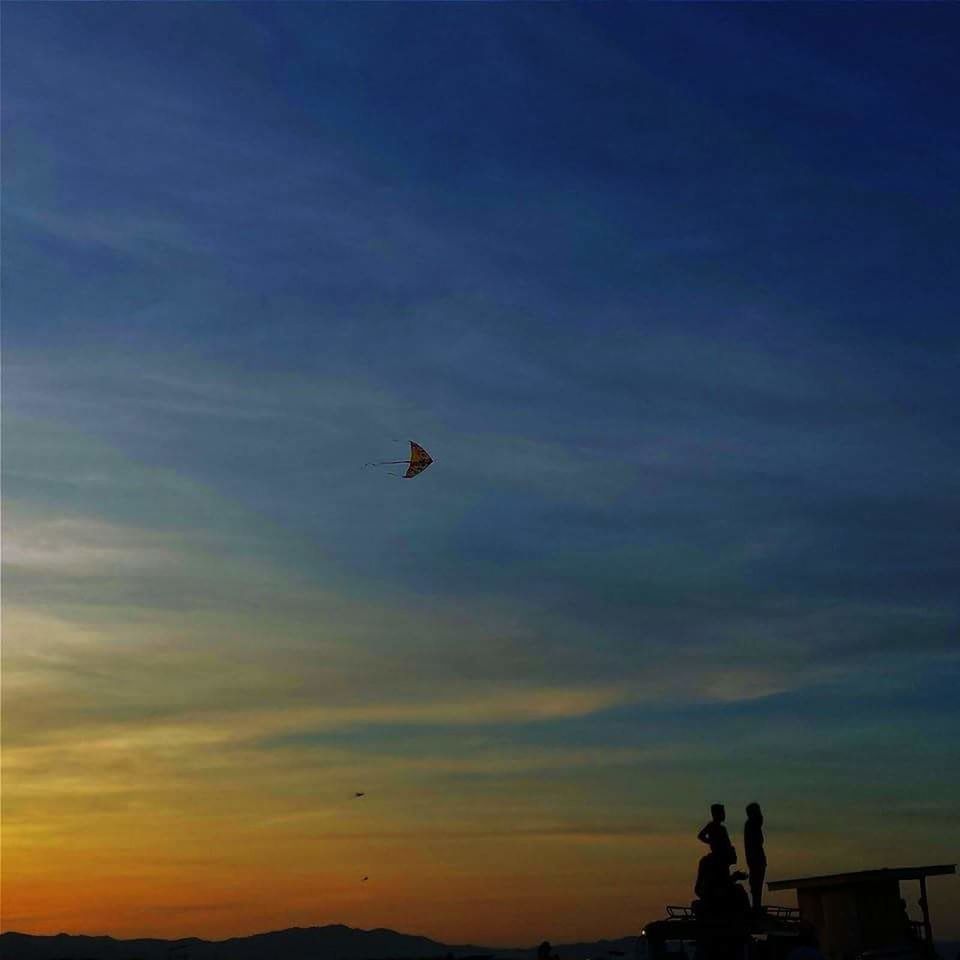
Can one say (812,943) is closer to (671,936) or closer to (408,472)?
(671,936)

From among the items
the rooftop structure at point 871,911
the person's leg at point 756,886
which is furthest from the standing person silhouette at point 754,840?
the rooftop structure at point 871,911

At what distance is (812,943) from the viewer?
2739 cm

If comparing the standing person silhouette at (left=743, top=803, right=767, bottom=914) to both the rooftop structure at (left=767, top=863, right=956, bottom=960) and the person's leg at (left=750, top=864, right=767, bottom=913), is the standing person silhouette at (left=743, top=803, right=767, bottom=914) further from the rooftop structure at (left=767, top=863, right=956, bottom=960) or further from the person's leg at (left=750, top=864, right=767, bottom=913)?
the rooftop structure at (left=767, top=863, right=956, bottom=960)

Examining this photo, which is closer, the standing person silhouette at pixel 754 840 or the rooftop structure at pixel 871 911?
the standing person silhouette at pixel 754 840

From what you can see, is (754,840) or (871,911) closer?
(754,840)

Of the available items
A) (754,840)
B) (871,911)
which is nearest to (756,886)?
(754,840)

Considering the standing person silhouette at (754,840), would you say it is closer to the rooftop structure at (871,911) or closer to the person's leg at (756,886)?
the person's leg at (756,886)

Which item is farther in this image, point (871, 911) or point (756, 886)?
point (871, 911)

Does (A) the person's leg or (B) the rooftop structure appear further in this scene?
(B) the rooftop structure

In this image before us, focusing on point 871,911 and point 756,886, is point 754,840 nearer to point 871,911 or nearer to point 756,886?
point 756,886

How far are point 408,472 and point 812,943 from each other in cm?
3953

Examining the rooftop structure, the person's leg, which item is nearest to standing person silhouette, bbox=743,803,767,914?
the person's leg

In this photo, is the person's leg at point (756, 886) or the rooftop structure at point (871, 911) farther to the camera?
the rooftop structure at point (871, 911)

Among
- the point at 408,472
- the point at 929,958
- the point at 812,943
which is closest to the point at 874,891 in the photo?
the point at 929,958
